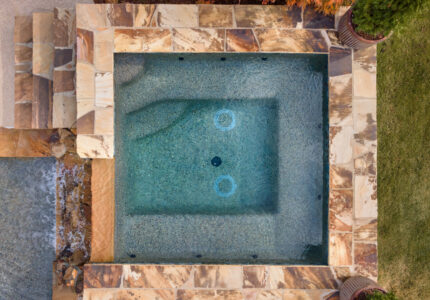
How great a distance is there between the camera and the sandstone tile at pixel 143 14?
504 centimetres

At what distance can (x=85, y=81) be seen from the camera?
4.95 metres

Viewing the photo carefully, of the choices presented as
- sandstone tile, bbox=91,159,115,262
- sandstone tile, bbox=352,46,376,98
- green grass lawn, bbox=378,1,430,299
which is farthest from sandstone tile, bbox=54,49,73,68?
green grass lawn, bbox=378,1,430,299

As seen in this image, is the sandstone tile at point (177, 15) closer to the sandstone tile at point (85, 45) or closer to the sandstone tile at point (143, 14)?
the sandstone tile at point (143, 14)

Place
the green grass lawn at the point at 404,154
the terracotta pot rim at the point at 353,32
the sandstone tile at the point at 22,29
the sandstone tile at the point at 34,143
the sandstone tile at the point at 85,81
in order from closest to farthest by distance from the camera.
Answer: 1. the terracotta pot rim at the point at 353,32
2. the sandstone tile at the point at 85,81
3. the sandstone tile at the point at 22,29
4. the green grass lawn at the point at 404,154
5. the sandstone tile at the point at 34,143

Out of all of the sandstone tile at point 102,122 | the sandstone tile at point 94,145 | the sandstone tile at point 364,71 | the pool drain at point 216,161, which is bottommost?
the pool drain at point 216,161

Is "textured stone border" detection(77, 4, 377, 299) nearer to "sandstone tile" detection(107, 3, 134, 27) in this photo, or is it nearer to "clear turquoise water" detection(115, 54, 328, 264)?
"sandstone tile" detection(107, 3, 134, 27)

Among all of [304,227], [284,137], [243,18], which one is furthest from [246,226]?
[243,18]

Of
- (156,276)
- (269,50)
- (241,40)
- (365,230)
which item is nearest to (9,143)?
(156,276)

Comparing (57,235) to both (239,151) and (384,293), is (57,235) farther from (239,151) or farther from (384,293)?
(384,293)

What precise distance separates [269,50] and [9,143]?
526 cm

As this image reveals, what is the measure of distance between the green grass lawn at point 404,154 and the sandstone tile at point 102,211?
16.3ft

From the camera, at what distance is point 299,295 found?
16.7 feet

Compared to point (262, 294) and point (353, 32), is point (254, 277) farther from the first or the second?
point (353, 32)

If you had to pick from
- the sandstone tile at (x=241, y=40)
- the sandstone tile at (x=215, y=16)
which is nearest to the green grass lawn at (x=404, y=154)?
the sandstone tile at (x=241, y=40)
